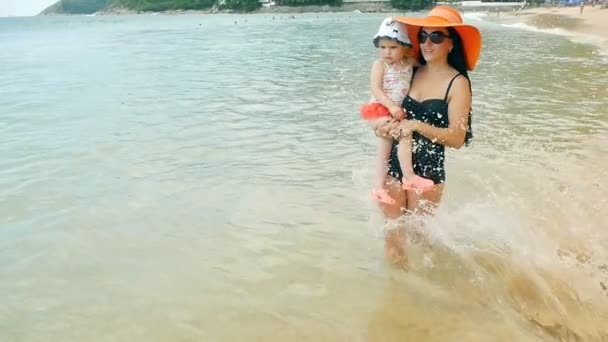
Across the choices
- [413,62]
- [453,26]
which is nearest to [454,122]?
[413,62]

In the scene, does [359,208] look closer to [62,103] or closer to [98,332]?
[98,332]

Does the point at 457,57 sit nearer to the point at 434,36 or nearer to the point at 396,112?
the point at 434,36

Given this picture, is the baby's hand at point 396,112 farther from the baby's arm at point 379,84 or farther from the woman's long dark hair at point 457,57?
the woman's long dark hair at point 457,57

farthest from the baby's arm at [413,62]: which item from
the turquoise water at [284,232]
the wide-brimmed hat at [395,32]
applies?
the turquoise water at [284,232]

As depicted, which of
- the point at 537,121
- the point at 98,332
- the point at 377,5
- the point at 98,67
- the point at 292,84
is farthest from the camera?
the point at 377,5

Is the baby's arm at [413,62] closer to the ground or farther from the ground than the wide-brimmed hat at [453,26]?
closer to the ground

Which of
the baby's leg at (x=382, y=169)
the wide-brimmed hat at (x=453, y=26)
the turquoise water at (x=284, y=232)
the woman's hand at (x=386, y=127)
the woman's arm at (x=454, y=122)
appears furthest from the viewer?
the baby's leg at (x=382, y=169)

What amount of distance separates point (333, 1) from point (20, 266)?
169 meters

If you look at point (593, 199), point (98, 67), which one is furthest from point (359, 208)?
point (98, 67)

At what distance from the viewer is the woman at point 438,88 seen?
4.28 m

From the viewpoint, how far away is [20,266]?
5879 millimetres

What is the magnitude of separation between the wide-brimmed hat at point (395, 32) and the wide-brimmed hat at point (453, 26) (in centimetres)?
4

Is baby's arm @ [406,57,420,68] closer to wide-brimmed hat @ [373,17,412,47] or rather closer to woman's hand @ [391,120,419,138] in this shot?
wide-brimmed hat @ [373,17,412,47]

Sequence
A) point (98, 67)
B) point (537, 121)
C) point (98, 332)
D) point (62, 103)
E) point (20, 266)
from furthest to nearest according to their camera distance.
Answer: point (98, 67)
point (62, 103)
point (537, 121)
point (20, 266)
point (98, 332)
